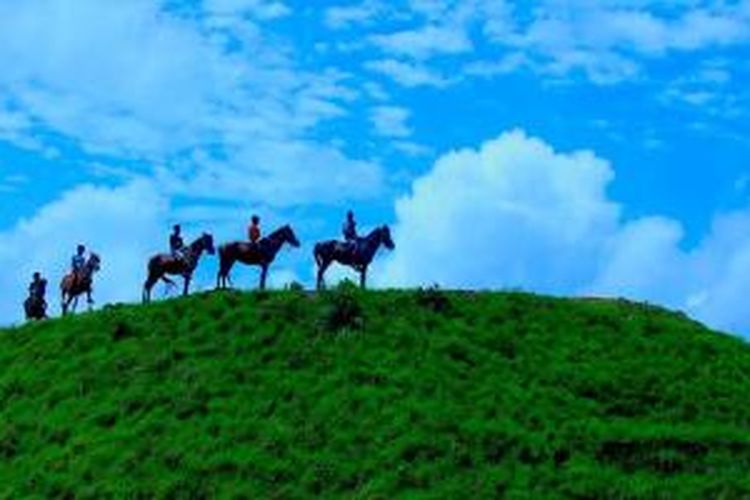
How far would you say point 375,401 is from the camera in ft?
144

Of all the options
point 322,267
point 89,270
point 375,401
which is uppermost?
point 89,270

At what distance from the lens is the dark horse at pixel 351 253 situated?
54031 mm

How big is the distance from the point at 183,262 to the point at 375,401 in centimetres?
1421

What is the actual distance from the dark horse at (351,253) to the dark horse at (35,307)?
12.3m

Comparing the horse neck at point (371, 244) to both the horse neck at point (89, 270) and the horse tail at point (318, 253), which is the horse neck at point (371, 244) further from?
the horse neck at point (89, 270)

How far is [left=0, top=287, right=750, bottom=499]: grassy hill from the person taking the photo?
40906 millimetres

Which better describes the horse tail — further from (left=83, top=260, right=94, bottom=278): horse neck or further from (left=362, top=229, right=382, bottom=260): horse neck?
(left=83, top=260, right=94, bottom=278): horse neck

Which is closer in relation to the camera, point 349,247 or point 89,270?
point 349,247

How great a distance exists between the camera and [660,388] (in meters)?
→ 46.2

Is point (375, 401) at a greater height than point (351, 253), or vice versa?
point (351, 253)

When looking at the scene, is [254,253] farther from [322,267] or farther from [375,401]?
[375,401]

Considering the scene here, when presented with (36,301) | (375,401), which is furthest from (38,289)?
(375,401)

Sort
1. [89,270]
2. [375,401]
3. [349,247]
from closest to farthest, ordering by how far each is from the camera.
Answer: [375,401] < [349,247] < [89,270]

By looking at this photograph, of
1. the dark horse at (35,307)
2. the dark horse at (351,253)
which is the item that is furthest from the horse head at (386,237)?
the dark horse at (35,307)
